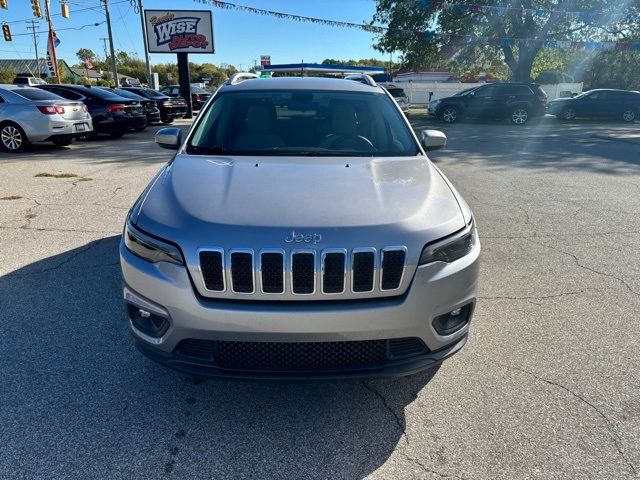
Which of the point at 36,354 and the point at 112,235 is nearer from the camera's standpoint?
the point at 36,354

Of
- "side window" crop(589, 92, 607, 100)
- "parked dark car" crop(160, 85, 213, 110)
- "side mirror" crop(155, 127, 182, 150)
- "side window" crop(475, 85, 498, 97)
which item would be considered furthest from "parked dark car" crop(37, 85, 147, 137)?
"side window" crop(589, 92, 607, 100)

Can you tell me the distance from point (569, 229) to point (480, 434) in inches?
162

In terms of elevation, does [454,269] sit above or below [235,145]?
below

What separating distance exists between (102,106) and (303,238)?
13891 millimetres

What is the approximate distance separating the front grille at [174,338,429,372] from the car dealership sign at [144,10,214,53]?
23.1 meters

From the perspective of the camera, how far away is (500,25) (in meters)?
24.3

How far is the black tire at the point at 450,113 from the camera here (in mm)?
21234

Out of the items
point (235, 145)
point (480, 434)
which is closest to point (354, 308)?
point (480, 434)

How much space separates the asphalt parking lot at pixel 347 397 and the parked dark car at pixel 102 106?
33.4 ft

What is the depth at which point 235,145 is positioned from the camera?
11.3 ft

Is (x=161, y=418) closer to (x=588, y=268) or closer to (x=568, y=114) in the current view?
(x=588, y=268)

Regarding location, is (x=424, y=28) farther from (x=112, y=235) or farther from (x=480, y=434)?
(x=480, y=434)

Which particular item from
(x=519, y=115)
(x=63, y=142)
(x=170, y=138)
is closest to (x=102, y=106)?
(x=63, y=142)

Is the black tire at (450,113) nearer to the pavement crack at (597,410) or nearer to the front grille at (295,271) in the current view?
the pavement crack at (597,410)
